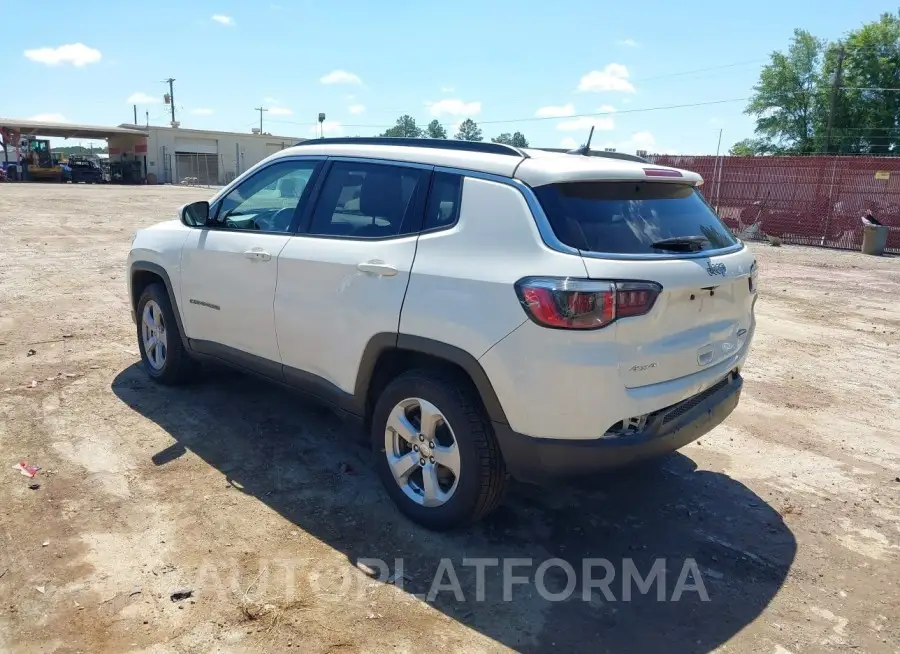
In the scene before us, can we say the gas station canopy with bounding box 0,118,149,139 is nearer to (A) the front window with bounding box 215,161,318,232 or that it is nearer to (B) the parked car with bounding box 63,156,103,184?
(B) the parked car with bounding box 63,156,103,184

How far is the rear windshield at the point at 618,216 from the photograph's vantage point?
2.96 meters

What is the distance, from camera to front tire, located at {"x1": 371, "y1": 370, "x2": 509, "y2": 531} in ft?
10.3

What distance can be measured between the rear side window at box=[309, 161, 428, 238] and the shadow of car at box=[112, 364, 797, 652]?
149 centimetres

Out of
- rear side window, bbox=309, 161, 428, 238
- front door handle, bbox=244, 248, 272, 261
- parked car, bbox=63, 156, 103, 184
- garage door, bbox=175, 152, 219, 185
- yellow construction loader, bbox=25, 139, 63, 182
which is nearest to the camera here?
rear side window, bbox=309, 161, 428, 238

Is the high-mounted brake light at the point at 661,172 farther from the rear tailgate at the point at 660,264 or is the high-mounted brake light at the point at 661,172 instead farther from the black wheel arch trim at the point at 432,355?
the black wheel arch trim at the point at 432,355

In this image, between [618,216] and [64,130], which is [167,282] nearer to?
[618,216]

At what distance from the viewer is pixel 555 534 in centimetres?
348

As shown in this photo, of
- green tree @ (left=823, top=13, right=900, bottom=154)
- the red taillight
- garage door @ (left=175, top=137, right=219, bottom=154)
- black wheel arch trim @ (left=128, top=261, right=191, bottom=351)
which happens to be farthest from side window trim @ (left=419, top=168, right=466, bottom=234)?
garage door @ (left=175, top=137, right=219, bottom=154)

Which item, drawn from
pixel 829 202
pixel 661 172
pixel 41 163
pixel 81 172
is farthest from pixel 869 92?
pixel 41 163

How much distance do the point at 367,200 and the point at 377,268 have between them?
521 millimetres

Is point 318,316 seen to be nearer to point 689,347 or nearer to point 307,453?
point 307,453

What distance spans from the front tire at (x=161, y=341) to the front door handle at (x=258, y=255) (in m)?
1.20

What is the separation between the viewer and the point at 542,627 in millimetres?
2801

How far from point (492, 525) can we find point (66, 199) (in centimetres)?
2864
